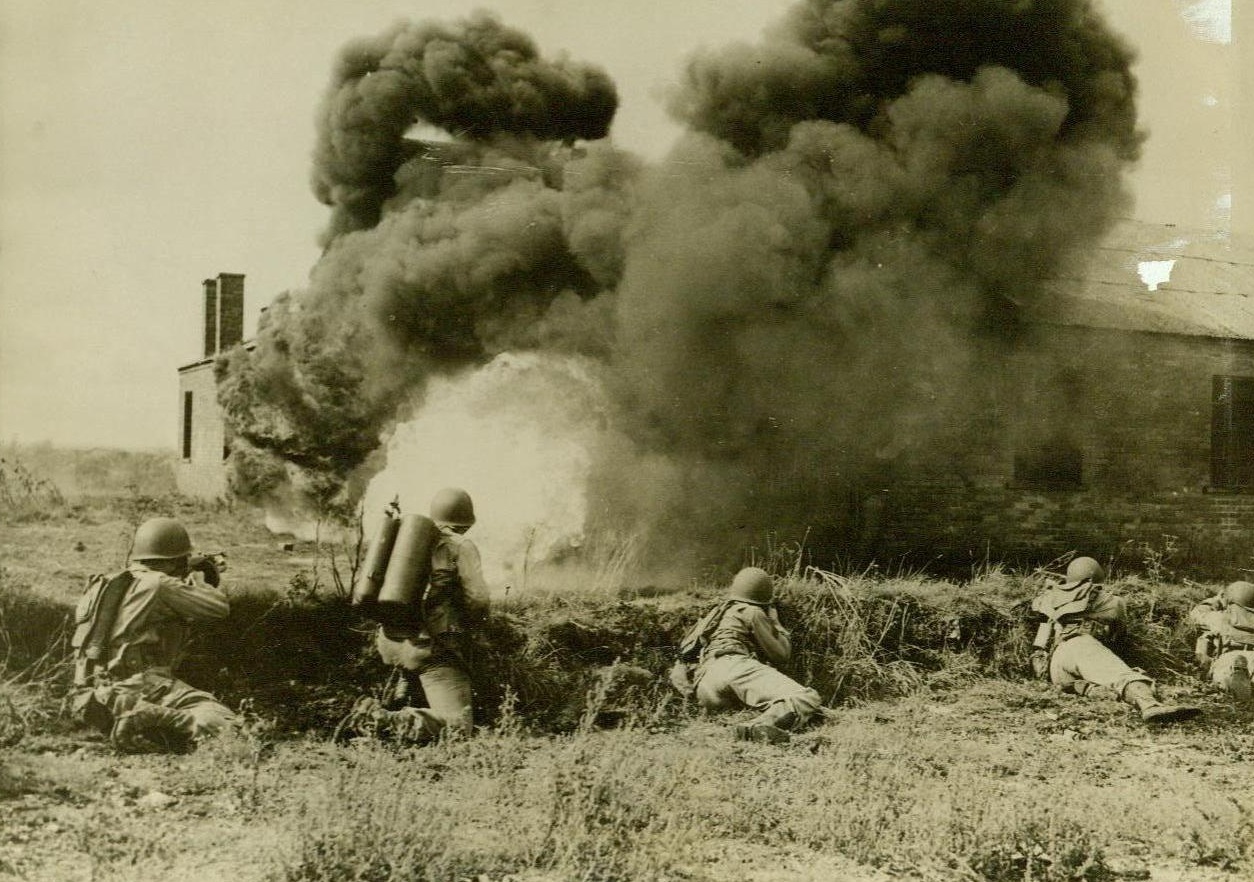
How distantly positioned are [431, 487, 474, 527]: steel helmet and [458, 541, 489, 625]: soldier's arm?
11.1 inches

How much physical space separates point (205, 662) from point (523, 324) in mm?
6321

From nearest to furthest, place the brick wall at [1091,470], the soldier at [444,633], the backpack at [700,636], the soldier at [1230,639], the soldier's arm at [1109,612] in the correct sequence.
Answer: the soldier at [444,633]
the backpack at [700,636]
the soldier at [1230,639]
the soldier's arm at [1109,612]
the brick wall at [1091,470]

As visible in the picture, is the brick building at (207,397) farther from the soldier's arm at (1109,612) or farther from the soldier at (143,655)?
the soldier's arm at (1109,612)

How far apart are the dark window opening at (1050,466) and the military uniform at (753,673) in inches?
305

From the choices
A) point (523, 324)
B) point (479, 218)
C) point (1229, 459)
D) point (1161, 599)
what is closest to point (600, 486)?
point (523, 324)

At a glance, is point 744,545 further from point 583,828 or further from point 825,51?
point 583,828

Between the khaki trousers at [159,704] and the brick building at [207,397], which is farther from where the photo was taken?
the brick building at [207,397]

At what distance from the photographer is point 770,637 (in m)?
7.67

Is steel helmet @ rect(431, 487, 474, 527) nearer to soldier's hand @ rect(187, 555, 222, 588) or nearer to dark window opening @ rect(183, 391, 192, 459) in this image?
soldier's hand @ rect(187, 555, 222, 588)

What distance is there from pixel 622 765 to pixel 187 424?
2016 cm

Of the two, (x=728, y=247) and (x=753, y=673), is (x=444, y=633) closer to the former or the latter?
(x=753, y=673)

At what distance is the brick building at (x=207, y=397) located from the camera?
20.5 m

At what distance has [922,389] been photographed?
42.8 feet

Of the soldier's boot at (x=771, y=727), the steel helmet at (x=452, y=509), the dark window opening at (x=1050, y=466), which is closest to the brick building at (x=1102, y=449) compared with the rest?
the dark window opening at (x=1050, y=466)
